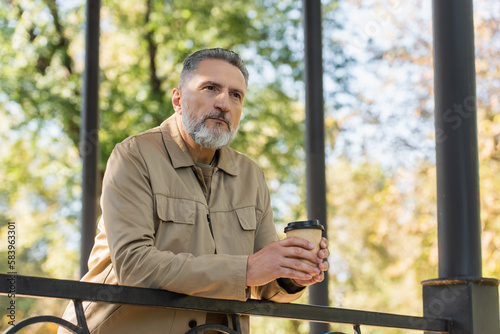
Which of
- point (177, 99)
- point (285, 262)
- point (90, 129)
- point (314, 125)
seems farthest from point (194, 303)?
point (90, 129)

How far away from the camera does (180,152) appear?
2199 millimetres

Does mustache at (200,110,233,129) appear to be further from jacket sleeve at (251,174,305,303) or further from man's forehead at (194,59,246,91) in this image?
jacket sleeve at (251,174,305,303)

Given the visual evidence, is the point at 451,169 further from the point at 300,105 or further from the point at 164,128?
the point at 300,105

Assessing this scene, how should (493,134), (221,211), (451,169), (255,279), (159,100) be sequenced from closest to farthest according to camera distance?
(255,279) → (221,211) → (451,169) → (493,134) → (159,100)

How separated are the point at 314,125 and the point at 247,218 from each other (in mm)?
1545

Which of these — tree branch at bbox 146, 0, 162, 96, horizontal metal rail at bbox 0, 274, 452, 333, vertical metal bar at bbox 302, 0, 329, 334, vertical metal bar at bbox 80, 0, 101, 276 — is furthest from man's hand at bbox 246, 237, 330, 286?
tree branch at bbox 146, 0, 162, 96

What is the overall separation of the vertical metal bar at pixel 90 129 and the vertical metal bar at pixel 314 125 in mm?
1196

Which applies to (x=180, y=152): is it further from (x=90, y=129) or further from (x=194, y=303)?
(x=90, y=129)

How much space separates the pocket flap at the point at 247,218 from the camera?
224 centimetres

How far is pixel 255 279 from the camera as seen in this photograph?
5.96ft

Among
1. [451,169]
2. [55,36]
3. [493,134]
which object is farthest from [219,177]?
[55,36]

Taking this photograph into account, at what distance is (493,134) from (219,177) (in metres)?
8.04

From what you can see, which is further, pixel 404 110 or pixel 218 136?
pixel 404 110

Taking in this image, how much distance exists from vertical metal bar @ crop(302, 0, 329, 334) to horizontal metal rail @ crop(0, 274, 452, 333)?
4.45 feet
